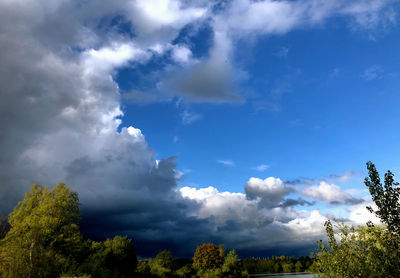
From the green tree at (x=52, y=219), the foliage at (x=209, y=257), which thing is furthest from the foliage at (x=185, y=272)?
the green tree at (x=52, y=219)

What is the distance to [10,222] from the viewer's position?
63.5 metres

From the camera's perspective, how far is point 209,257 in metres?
111

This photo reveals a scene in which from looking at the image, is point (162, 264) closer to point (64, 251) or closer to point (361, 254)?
point (64, 251)

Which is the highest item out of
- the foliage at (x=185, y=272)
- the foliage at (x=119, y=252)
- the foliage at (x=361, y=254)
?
the foliage at (x=119, y=252)

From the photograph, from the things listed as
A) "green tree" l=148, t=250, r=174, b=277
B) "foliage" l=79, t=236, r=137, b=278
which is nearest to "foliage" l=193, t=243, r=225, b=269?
"green tree" l=148, t=250, r=174, b=277

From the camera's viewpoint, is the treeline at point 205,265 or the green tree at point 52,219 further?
the treeline at point 205,265

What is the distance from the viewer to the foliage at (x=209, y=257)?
110812 mm

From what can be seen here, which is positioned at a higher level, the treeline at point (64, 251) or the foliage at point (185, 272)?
the treeline at point (64, 251)

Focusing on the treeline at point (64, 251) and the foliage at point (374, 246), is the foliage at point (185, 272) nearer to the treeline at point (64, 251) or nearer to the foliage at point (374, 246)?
the treeline at point (64, 251)

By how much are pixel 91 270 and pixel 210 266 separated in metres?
70.9

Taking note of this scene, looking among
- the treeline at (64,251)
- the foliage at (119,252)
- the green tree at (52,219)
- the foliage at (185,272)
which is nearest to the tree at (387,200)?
the treeline at (64,251)

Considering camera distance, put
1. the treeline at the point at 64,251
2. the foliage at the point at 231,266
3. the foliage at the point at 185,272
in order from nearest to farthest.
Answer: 1. the treeline at the point at 64,251
2. the foliage at the point at 231,266
3. the foliage at the point at 185,272

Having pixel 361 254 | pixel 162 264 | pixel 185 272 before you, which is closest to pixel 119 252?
pixel 162 264

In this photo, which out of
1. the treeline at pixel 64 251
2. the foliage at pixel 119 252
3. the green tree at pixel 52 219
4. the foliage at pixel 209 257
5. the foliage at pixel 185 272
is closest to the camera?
the treeline at pixel 64 251
